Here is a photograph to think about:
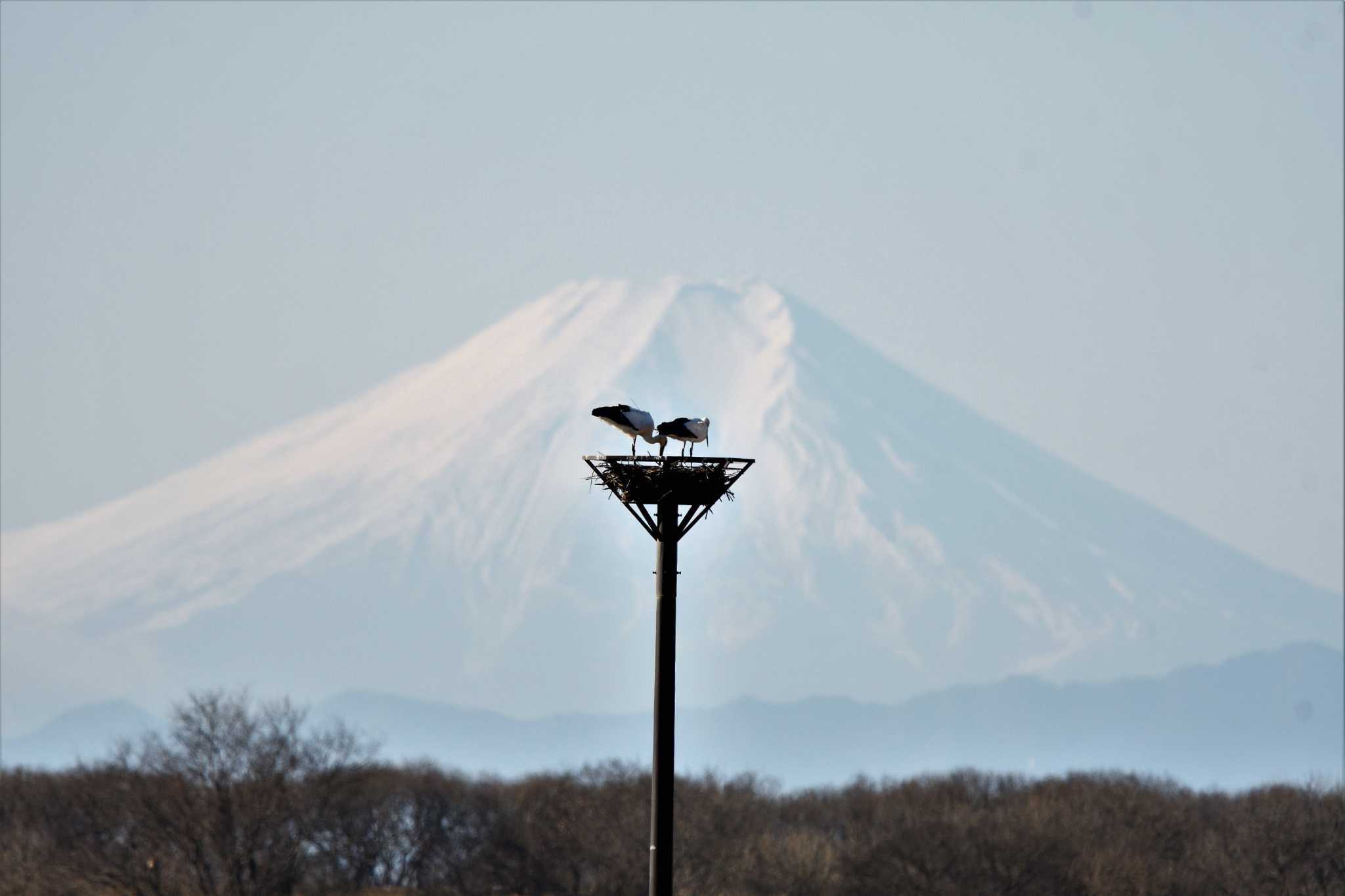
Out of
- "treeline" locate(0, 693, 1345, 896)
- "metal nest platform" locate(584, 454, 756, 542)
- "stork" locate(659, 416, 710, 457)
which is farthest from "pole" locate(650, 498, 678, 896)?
"treeline" locate(0, 693, 1345, 896)

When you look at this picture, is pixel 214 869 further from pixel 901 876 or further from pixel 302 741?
pixel 901 876

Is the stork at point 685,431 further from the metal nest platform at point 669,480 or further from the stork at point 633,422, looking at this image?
the metal nest platform at point 669,480

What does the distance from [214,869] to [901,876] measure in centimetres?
2706

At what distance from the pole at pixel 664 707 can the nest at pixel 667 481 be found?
0.22m

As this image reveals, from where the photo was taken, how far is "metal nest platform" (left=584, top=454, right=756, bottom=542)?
3944cm

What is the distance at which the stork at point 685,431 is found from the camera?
40.1 metres

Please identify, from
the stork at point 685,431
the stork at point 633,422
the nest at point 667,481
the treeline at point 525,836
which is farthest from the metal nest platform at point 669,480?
the treeline at point 525,836

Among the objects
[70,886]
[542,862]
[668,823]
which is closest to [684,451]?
[668,823]

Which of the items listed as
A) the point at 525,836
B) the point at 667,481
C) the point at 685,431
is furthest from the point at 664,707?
the point at 525,836

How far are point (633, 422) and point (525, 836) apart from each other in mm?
76243

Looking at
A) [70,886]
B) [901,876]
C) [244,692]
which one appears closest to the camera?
[70,886]

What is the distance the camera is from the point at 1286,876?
9981cm

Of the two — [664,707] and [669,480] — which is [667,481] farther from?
[664,707]

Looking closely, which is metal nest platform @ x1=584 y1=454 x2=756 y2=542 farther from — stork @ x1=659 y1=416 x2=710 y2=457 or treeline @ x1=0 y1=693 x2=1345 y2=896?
treeline @ x1=0 y1=693 x2=1345 y2=896
